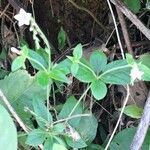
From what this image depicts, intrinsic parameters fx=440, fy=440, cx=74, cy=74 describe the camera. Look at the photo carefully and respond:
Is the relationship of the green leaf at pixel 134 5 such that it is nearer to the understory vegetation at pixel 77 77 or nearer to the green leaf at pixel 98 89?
the understory vegetation at pixel 77 77

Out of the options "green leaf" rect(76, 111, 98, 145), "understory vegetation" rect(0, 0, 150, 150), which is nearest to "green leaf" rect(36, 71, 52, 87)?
"understory vegetation" rect(0, 0, 150, 150)

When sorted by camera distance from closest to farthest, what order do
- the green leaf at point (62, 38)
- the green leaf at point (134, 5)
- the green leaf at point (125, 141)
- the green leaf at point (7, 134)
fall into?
1. the green leaf at point (7, 134)
2. the green leaf at point (125, 141)
3. the green leaf at point (134, 5)
4. the green leaf at point (62, 38)

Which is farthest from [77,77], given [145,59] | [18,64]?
[145,59]

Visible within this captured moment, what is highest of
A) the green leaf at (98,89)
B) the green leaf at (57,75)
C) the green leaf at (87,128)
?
the green leaf at (57,75)

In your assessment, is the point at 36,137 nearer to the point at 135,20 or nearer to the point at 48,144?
the point at 48,144

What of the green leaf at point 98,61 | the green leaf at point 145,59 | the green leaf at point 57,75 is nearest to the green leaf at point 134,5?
the green leaf at point 145,59

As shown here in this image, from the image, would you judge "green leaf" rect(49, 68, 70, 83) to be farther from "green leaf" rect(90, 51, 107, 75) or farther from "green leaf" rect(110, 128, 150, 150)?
"green leaf" rect(110, 128, 150, 150)

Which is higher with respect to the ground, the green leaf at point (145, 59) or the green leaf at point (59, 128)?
the green leaf at point (145, 59)
